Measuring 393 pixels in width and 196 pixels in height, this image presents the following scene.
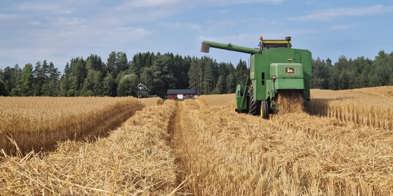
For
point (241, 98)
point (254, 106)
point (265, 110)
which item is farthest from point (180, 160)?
point (241, 98)

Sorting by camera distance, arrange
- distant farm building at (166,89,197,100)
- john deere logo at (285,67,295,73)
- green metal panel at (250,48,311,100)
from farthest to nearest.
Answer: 1. distant farm building at (166,89,197,100)
2. green metal panel at (250,48,311,100)
3. john deere logo at (285,67,295,73)

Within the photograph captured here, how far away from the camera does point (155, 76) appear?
10844 cm

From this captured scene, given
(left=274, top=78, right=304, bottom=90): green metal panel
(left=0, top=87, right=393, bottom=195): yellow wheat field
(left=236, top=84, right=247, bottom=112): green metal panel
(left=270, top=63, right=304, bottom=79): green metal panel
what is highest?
(left=270, top=63, right=304, bottom=79): green metal panel

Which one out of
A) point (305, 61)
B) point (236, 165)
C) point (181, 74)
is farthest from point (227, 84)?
point (236, 165)

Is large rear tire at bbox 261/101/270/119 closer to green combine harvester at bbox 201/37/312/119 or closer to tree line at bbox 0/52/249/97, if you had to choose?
green combine harvester at bbox 201/37/312/119

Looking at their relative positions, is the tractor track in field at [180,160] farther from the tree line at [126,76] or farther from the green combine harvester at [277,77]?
the tree line at [126,76]

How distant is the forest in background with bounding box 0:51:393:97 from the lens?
4040 inches

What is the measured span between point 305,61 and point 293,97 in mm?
2084

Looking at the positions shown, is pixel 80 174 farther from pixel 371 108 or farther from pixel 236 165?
pixel 371 108

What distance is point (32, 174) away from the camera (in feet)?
13.9

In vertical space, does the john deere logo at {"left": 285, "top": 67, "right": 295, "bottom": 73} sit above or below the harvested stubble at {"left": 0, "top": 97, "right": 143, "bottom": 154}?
above

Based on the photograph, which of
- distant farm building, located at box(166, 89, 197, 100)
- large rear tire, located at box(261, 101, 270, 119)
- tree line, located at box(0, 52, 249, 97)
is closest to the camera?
large rear tire, located at box(261, 101, 270, 119)

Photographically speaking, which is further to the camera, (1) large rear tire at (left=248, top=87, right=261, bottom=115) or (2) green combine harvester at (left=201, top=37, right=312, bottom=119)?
(1) large rear tire at (left=248, top=87, right=261, bottom=115)

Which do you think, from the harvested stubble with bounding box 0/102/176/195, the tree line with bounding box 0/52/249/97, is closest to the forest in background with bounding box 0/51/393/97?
the tree line with bounding box 0/52/249/97
